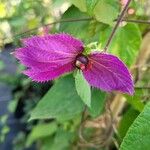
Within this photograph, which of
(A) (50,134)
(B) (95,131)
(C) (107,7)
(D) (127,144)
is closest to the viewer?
(D) (127,144)

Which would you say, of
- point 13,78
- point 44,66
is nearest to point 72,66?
point 44,66

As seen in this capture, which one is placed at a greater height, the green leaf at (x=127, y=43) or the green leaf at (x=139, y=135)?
the green leaf at (x=139, y=135)

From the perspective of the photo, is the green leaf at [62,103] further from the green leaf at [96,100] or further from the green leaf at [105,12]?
the green leaf at [105,12]

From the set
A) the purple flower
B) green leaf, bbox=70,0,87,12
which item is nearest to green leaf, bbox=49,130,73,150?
green leaf, bbox=70,0,87,12

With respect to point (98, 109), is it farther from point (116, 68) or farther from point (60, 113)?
point (116, 68)

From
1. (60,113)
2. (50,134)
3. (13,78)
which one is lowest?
(13,78)

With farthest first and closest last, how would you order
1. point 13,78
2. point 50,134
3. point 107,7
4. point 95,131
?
point 13,78 < point 50,134 < point 95,131 < point 107,7

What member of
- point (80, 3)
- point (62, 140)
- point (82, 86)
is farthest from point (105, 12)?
point (62, 140)

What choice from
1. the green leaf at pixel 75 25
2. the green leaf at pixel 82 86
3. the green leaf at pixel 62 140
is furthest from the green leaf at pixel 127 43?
the green leaf at pixel 62 140
